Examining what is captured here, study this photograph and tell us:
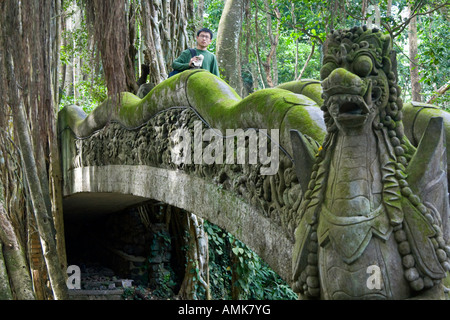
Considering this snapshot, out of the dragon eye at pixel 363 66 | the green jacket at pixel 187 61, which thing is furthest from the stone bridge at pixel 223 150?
the green jacket at pixel 187 61

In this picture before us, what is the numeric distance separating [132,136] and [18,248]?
8.96 feet

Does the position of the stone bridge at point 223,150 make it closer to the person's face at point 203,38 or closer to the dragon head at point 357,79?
the dragon head at point 357,79

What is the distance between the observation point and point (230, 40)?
1066cm

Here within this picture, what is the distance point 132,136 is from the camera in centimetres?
637

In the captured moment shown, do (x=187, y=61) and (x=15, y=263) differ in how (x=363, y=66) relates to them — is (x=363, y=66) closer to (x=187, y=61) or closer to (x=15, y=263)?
(x=15, y=263)

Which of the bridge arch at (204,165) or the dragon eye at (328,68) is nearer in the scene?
the dragon eye at (328,68)

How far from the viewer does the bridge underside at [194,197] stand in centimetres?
360

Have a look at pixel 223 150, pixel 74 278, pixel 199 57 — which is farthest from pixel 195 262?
pixel 223 150

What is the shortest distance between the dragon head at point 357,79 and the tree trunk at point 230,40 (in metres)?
7.89

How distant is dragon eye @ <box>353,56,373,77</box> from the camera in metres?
2.63

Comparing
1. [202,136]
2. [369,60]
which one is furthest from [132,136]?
[369,60]

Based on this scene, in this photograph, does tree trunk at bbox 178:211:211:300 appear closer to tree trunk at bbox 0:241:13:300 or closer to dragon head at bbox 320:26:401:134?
tree trunk at bbox 0:241:13:300

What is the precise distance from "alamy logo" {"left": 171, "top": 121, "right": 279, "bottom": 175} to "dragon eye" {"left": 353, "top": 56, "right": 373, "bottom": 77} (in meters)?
0.90

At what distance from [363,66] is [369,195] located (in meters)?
0.59
